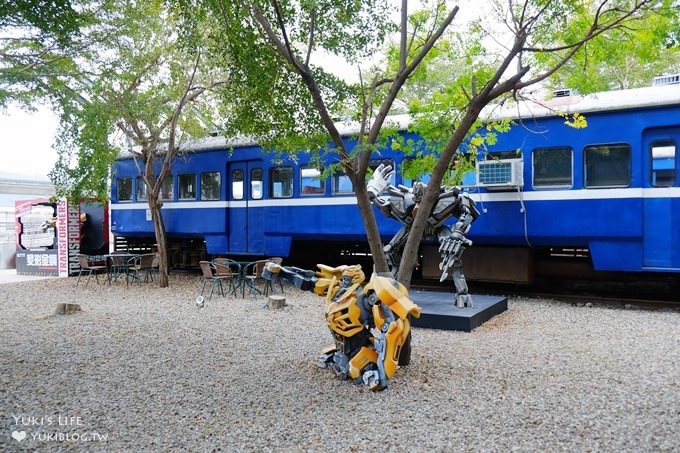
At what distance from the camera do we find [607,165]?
857 cm

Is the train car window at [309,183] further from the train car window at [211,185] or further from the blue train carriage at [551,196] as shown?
the train car window at [211,185]

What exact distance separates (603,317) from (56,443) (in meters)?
7.33

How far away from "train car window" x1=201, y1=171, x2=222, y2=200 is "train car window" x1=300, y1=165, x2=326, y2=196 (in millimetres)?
2638

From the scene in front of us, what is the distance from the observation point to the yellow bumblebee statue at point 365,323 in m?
4.67

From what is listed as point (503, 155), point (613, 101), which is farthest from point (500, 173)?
point (613, 101)

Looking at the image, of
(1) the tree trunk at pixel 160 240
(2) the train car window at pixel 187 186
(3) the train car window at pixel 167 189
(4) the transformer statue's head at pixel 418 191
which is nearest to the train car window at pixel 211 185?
(2) the train car window at pixel 187 186

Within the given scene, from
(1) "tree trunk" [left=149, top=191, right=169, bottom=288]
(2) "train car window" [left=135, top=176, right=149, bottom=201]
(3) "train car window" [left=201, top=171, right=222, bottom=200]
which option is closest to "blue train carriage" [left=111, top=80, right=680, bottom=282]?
(3) "train car window" [left=201, top=171, right=222, bottom=200]

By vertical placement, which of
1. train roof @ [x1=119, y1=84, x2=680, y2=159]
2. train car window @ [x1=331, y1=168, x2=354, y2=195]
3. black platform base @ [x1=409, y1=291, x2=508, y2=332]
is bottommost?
black platform base @ [x1=409, y1=291, x2=508, y2=332]

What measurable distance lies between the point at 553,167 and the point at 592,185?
27.4 inches

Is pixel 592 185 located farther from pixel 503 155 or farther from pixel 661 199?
pixel 503 155

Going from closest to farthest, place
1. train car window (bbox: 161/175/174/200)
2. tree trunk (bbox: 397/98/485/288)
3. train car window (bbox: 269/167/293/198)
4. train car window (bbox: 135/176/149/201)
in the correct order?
tree trunk (bbox: 397/98/485/288), train car window (bbox: 269/167/293/198), train car window (bbox: 161/175/174/200), train car window (bbox: 135/176/149/201)

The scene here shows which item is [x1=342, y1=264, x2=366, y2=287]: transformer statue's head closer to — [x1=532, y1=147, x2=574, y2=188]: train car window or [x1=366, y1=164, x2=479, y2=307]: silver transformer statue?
[x1=366, y1=164, x2=479, y2=307]: silver transformer statue

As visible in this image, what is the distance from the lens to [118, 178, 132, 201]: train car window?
15.3 m

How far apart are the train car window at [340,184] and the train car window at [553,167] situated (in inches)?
144
